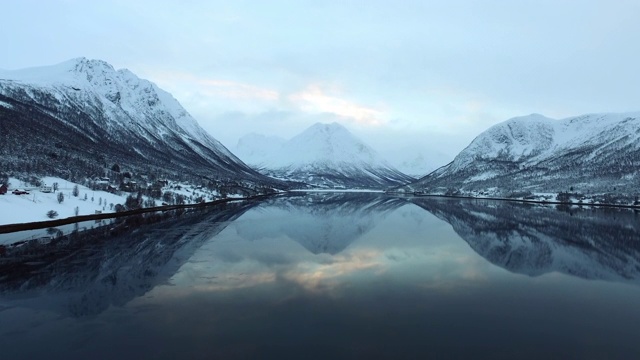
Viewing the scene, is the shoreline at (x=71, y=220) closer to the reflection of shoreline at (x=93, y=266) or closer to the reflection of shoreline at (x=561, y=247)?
the reflection of shoreline at (x=93, y=266)

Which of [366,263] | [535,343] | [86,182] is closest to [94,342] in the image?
[535,343]

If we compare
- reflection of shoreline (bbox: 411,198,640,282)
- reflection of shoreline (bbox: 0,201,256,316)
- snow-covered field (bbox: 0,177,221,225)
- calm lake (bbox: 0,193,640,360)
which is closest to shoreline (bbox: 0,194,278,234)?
snow-covered field (bbox: 0,177,221,225)

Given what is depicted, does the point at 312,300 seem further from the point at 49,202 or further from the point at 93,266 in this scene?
the point at 49,202

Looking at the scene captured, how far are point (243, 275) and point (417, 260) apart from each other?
16623 mm

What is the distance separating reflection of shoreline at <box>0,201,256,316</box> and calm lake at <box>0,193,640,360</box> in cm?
16

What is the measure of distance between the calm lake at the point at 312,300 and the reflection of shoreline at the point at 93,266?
16 cm

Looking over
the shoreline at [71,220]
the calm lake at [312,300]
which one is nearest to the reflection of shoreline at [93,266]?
the calm lake at [312,300]

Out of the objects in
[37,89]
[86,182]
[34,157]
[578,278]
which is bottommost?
[578,278]

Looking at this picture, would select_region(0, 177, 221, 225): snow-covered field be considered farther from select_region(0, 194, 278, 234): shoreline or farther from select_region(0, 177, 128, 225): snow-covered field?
select_region(0, 194, 278, 234): shoreline

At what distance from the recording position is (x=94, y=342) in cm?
1744

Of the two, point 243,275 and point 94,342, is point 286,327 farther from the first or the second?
point 243,275

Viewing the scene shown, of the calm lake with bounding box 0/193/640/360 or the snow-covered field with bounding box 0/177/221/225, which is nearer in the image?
the calm lake with bounding box 0/193/640/360

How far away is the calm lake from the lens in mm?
17234

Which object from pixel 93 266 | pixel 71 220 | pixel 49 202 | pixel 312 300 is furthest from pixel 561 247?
pixel 49 202
